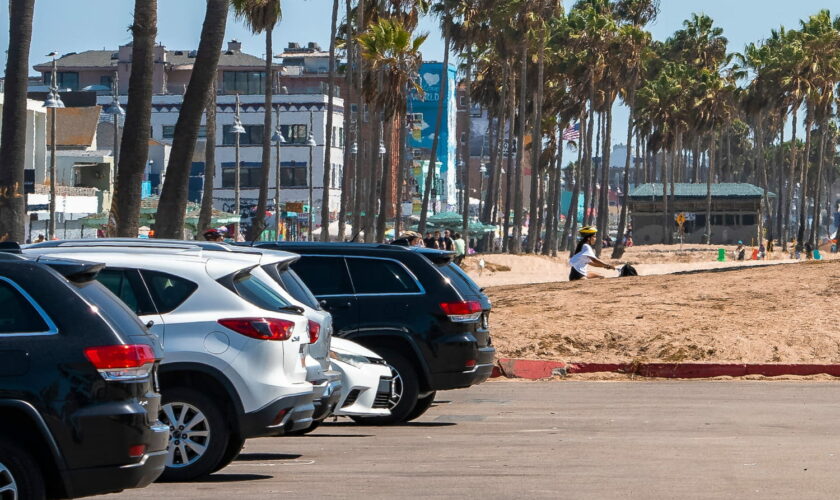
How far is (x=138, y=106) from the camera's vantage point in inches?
870

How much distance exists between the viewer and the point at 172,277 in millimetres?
10555

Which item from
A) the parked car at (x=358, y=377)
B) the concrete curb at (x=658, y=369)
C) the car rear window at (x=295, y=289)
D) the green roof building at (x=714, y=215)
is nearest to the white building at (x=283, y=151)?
the green roof building at (x=714, y=215)

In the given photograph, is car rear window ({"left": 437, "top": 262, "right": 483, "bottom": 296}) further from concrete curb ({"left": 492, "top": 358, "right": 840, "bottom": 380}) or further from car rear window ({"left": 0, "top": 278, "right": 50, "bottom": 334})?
car rear window ({"left": 0, "top": 278, "right": 50, "bottom": 334})

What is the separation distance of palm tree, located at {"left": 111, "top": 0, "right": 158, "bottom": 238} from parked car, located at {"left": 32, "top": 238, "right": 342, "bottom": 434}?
10616mm

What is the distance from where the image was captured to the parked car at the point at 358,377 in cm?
1326

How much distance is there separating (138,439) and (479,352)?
7495 millimetres

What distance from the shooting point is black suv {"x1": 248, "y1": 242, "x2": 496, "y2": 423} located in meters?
14.5

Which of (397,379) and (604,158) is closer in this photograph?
(397,379)

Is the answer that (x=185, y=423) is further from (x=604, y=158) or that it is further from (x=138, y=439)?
(x=604, y=158)

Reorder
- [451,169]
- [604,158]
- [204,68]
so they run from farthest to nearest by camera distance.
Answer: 1. [451,169]
2. [604,158]
3. [204,68]

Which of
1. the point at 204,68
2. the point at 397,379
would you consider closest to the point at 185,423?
the point at 397,379

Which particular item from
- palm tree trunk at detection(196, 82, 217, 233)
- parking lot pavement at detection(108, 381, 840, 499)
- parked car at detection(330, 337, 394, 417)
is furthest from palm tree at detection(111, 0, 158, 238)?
palm tree trunk at detection(196, 82, 217, 233)

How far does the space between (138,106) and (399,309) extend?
877 cm

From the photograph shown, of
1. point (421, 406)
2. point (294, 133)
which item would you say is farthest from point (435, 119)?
point (421, 406)
